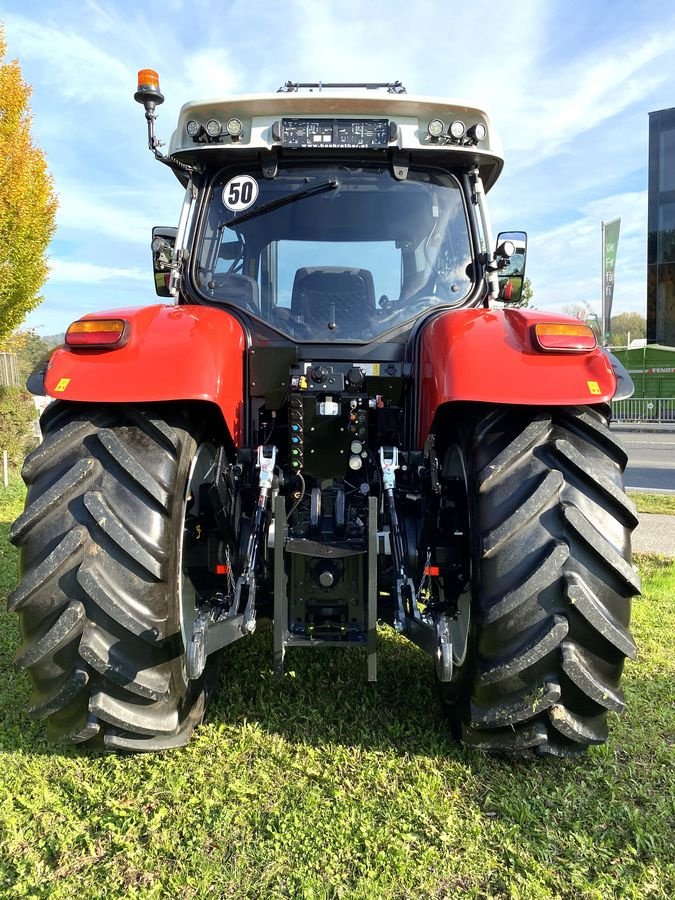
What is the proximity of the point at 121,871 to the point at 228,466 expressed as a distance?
142 centimetres

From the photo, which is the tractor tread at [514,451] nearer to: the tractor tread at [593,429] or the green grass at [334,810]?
the tractor tread at [593,429]

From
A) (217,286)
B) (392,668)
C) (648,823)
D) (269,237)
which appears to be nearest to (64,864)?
(392,668)

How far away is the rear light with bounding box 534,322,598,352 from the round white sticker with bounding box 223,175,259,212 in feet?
5.17

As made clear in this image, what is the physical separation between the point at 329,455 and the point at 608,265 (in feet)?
58.2

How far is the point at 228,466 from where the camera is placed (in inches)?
104

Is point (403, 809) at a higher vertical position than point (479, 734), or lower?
lower

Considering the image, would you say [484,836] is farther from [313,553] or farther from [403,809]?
[313,553]

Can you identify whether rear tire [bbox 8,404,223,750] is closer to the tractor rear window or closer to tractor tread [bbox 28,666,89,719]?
tractor tread [bbox 28,666,89,719]

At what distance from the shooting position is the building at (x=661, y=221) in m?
18.3

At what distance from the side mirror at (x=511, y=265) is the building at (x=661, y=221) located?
60.9ft

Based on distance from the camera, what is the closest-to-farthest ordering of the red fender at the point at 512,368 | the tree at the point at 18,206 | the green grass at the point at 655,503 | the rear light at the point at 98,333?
the red fender at the point at 512,368, the rear light at the point at 98,333, the green grass at the point at 655,503, the tree at the point at 18,206

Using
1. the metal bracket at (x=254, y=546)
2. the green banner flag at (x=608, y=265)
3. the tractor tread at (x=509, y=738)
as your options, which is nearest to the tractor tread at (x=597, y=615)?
the tractor tread at (x=509, y=738)

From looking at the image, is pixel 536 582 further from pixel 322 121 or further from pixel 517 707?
→ pixel 322 121

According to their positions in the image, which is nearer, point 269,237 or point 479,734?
point 479,734
